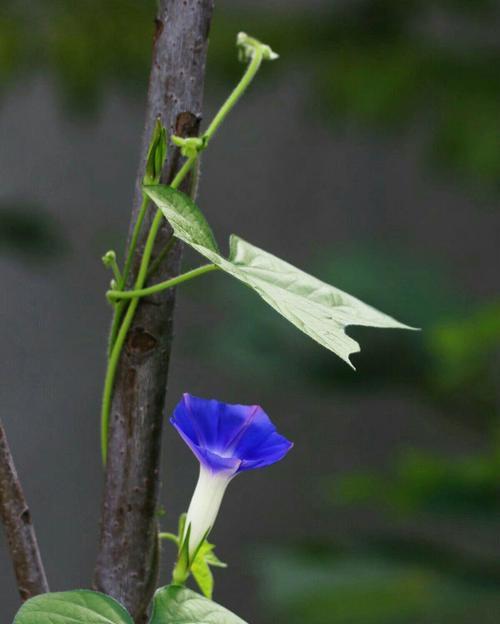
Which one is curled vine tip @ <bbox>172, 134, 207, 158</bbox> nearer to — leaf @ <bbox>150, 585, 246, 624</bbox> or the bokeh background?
leaf @ <bbox>150, 585, 246, 624</bbox>

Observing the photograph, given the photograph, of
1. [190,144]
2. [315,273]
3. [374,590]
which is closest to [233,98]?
[190,144]

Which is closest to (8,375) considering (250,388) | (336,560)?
(250,388)

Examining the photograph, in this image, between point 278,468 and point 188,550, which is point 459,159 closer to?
point 278,468

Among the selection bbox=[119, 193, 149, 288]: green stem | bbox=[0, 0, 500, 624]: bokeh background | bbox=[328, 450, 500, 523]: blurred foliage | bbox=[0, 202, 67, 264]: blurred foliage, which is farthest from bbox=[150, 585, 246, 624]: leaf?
bbox=[0, 202, 67, 264]: blurred foliage

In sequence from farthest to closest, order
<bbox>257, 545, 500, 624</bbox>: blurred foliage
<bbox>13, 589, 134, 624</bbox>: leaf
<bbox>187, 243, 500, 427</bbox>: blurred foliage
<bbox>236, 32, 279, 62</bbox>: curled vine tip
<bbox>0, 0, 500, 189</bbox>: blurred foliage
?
<bbox>187, 243, 500, 427</bbox>: blurred foliage → <bbox>0, 0, 500, 189</bbox>: blurred foliage → <bbox>257, 545, 500, 624</bbox>: blurred foliage → <bbox>236, 32, 279, 62</bbox>: curled vine tip → <bbox>13, 589, 134, 624</bbox>: leaf

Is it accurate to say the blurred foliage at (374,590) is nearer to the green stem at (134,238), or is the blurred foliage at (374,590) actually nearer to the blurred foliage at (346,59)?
the blurred foliage at (346,59)
